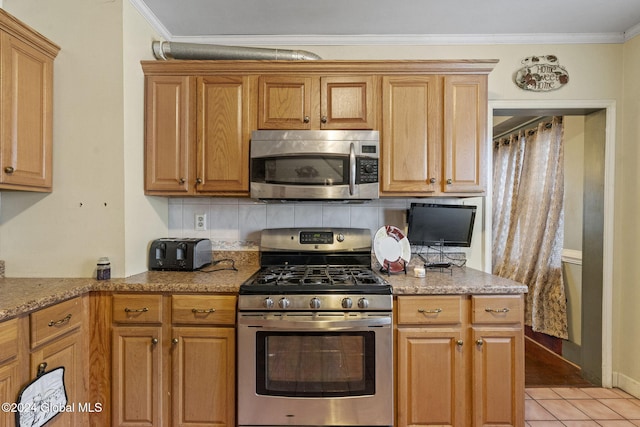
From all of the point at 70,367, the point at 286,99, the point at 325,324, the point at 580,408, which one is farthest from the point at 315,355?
the point at 580,408

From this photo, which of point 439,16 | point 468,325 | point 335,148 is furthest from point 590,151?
point 335,148

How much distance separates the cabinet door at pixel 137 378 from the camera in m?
1.80

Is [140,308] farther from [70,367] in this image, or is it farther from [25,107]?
[25,107]

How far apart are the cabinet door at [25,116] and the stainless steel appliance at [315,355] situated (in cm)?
135

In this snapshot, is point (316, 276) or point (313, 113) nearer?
point (316, 276)

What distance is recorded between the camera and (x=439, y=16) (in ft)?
7.50

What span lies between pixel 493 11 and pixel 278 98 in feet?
5.11

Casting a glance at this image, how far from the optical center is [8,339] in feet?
4.43

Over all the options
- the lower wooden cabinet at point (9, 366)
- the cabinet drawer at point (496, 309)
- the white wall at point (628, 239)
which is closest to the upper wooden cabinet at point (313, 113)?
the cabinet drawer at point (496, 309)

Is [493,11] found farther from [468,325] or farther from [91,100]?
[91,100]

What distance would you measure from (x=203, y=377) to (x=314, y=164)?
1384 mm

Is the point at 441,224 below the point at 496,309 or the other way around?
the other way around

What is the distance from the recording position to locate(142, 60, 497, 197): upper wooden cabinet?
2.16 metres

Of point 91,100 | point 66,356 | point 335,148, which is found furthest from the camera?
point 335,148
